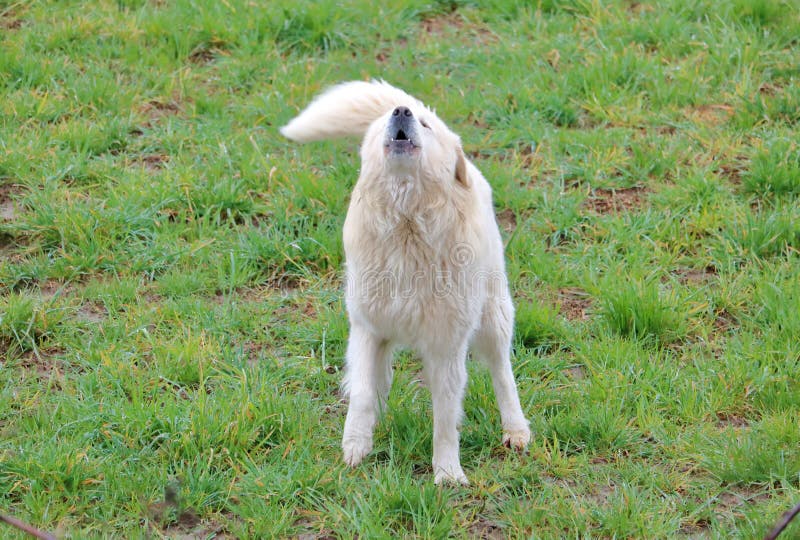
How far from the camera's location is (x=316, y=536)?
3832 millimetres

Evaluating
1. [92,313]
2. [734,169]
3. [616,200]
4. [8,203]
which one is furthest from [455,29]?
[92,313]

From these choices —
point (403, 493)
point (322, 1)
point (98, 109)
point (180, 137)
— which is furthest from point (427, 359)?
point (322, 1)

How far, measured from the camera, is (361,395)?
4.09 m

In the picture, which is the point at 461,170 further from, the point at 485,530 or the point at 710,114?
the point at 710,114

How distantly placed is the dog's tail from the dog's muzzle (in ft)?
1.53

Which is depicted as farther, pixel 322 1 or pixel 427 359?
pixel 322 1

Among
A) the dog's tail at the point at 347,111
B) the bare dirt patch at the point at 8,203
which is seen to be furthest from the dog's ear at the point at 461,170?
the bare dirt patch at the point at 8,203

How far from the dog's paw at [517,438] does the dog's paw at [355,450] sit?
0.63 m

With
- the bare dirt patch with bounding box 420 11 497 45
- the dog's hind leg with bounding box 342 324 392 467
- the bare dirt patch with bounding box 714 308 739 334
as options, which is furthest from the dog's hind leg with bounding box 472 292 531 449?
the bare dirt patch with bounding box 420 11 497 45

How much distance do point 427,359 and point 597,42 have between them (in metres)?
3.81

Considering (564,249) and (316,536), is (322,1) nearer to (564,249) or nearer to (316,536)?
(564,249)

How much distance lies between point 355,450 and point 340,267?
1559 millimetres

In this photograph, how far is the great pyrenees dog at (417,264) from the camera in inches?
151

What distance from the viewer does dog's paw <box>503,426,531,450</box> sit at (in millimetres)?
4312
